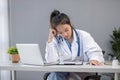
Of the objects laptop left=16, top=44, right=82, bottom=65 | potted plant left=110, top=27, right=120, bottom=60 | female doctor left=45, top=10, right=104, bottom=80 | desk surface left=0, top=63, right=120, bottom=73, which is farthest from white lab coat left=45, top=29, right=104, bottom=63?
potted plant left=110, top=27, right=120, bottom=60

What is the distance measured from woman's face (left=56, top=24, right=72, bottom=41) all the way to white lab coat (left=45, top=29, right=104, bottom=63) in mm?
52

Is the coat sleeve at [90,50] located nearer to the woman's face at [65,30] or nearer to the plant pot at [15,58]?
the woman's face at [65,30]

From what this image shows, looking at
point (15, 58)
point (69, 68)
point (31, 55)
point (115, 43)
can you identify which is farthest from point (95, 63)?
point (115, 43)

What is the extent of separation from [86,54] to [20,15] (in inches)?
101

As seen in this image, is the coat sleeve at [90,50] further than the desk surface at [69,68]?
Yes

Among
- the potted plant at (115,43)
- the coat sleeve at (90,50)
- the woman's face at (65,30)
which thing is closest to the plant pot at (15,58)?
the woman's face at (65,30)

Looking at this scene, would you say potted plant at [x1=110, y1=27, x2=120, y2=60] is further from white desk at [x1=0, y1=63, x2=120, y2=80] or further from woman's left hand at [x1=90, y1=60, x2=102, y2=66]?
white desk at [x1=0, y1=63, x2=120, y2=80]

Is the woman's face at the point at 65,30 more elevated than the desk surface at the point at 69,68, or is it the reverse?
the woman's face at the point at 65,30

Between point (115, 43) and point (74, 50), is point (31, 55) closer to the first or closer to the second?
point (74, 50)

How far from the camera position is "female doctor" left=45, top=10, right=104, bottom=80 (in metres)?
2.33

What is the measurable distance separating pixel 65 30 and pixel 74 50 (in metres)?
0.21

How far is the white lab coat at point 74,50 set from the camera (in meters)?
2.36

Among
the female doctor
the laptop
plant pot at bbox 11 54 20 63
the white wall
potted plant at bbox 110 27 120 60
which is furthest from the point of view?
the white wall

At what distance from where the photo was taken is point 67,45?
243 cm
